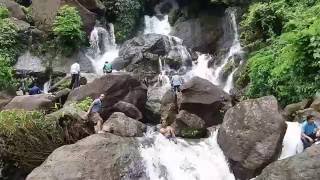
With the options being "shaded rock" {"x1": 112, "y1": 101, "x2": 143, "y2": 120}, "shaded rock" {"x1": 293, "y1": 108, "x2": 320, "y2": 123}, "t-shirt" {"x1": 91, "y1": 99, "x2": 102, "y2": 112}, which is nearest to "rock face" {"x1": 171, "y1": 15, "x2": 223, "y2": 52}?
"shaded rock" {"x1": 112, "y1": 101, "x2": 143, "y2": 120}

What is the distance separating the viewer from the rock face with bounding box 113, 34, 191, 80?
25078 millimetres

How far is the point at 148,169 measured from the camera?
13898 millimetres

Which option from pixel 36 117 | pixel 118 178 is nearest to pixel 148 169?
pixel 118 178

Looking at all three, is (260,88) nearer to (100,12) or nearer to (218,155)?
(218,155)

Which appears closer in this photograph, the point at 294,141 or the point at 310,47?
the point at 294,141

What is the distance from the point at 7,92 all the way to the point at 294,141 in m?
13.4

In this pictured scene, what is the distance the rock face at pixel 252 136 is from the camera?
13188mm

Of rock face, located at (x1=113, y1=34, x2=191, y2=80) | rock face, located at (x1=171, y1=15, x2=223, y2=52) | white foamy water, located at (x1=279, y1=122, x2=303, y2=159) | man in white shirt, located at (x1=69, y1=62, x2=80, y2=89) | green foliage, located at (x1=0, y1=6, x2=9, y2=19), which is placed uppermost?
green foliage, located at (x1=0, y1=6, x2=9, y2=19)

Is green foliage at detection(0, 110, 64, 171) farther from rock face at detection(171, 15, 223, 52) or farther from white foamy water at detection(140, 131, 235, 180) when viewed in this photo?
rock face at detection(171, 15, 223, 52)

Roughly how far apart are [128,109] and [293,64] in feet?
20.7

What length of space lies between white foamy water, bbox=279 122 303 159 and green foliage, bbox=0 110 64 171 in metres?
6.55

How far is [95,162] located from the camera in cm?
1262

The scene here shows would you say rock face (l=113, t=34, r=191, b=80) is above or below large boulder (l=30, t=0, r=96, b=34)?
below

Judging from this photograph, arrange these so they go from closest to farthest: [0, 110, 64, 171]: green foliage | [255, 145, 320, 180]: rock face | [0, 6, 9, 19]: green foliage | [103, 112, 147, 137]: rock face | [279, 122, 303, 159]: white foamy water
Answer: [255, 145, 320, 180]: rock face < [279, 122, 303, 159]: white foamy water < [0, 110, 64, 171]: green foliage < [103, 112, 147, 137]: rock face < [0, 6, 9, 19]: green foliage
